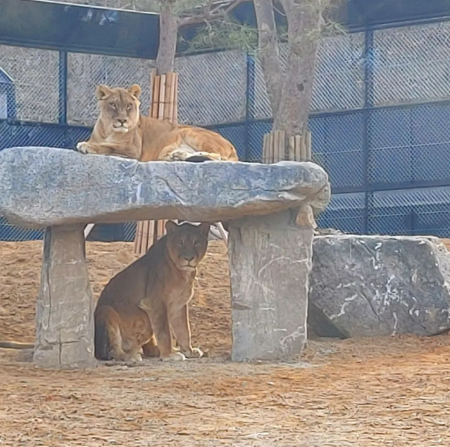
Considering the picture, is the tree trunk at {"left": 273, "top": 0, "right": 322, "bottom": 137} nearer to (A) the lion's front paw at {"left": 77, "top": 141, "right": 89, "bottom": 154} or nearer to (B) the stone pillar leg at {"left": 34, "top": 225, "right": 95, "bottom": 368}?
(A) the lion's front paw at {"left": 77, "top": 141, "right": 89, "bottom": 154}

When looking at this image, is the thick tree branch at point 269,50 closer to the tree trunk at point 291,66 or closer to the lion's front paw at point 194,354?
the tree trunk at point 291,66

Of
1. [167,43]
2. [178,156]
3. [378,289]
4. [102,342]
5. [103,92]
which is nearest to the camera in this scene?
[178,156]

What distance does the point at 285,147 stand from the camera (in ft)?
40.5

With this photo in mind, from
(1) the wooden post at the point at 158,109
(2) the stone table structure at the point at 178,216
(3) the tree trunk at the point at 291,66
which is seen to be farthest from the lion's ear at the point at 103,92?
(3) the tree trunk at the point at 291,66

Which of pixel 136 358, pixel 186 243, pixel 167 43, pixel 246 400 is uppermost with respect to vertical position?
pixel 167 43

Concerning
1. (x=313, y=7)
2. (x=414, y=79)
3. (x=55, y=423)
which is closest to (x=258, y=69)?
(x=414, y=79)

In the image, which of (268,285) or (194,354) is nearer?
(268,285)

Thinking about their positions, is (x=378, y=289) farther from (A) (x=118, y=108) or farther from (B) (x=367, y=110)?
(B) (x=367, y=110)

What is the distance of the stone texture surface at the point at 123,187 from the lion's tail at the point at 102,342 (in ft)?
3.96

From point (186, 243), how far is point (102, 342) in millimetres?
1007

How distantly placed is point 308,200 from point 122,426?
112 inches

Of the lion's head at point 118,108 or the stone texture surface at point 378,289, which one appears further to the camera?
the stone texture surface at point 378,289

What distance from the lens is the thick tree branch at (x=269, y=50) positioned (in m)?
12.7

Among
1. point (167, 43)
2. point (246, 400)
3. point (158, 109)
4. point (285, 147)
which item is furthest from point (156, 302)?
A: point (167, 43)
